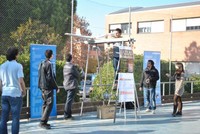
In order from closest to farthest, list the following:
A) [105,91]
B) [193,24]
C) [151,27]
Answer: [105,91]
[193,24]
[151,27]

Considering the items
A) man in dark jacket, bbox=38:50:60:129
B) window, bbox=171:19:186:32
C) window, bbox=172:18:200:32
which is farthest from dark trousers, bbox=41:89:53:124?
window, bbox=171:19:186:32

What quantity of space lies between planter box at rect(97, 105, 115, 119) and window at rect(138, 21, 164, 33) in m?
27.8

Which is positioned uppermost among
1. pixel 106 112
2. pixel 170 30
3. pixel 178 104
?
pixel 170 30

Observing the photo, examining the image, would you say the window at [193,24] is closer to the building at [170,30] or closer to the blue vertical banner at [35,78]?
the building at [170,30]

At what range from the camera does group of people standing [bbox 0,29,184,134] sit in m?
7.19

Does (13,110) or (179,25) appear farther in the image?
(179,25)

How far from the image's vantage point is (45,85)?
915 centimetres

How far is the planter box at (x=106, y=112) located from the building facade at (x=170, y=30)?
77.1ft

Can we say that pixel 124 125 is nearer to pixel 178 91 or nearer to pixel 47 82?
pixel 47 82

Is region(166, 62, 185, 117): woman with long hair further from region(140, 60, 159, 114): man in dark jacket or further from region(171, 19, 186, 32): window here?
region(171, 19, 186, 32): window

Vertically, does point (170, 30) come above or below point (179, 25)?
below

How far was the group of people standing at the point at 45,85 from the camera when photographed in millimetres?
7188

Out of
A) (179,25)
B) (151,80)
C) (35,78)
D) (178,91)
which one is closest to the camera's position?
(35,78)

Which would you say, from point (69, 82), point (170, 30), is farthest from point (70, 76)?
point (170, 30)
